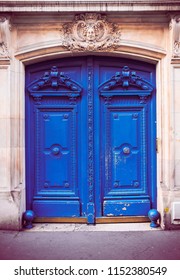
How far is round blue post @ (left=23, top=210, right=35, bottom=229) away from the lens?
4.77 metres

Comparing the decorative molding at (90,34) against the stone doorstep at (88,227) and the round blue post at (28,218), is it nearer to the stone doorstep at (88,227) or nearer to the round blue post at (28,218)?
the round blue post at (28,218)

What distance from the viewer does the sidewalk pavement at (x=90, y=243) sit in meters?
3.80

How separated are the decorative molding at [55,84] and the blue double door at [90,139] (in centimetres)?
2

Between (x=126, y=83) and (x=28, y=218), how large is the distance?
270cm

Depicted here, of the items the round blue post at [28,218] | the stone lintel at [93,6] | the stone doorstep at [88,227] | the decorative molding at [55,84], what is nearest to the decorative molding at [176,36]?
the stone lintel at [93,6]

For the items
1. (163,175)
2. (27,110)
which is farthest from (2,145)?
(163,175)

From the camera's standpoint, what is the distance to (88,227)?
16.0 feet

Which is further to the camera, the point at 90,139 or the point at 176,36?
the point at 90,139

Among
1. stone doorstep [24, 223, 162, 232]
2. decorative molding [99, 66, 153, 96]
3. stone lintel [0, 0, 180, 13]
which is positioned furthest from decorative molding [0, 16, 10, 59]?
stone doorstep [24, 223, 162, 232]

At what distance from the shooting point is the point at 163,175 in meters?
4.92

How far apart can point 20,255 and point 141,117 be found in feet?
9.36

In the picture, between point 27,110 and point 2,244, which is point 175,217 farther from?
point 27,110

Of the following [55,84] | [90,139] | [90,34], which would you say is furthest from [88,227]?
[90,34]

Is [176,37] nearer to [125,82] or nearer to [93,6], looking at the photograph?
[125,82]
